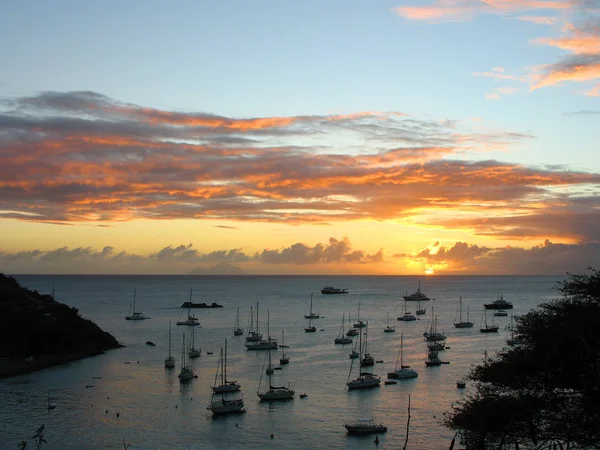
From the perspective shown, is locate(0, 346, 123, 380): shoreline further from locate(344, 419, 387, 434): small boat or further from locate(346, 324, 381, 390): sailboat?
locate(344, 419, 387, 434): small boat

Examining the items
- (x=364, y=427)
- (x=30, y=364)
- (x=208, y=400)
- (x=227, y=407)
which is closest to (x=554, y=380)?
(x=364, y=427)

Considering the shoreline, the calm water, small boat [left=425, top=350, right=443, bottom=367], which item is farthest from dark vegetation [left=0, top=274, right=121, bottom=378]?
small boat [left=425, top=350, right=443, bottom=367]

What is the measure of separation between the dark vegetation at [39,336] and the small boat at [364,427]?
161ft

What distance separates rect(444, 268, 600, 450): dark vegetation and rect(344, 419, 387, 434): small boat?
64.1ft

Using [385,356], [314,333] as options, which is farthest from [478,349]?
[314,333]

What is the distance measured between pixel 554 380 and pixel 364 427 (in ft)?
94.6

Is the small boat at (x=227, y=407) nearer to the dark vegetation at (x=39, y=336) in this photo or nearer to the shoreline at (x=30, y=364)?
the shoreline at (x=30, y=364)

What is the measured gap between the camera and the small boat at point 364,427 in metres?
57.2

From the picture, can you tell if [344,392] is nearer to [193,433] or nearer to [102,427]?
[193,433]

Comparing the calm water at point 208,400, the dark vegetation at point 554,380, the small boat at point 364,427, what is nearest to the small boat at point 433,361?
the calm water at point 208,400

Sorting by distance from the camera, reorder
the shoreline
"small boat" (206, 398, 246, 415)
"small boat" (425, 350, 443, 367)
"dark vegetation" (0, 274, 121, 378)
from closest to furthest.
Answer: "small boat" (206, 398, 246, 415) < the shoreline < "dark vegetation" (0, 274, 121, 378) < "small boat" (425, 350, 443, 367)

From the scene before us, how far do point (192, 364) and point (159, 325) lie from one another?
2786 inches

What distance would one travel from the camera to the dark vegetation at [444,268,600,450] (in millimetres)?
29594

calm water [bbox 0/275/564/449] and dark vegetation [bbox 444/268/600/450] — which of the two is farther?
calm water [bbox 0/275/564/449]
